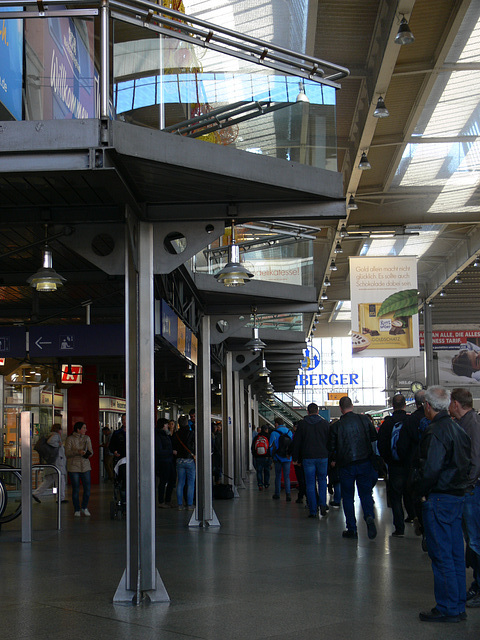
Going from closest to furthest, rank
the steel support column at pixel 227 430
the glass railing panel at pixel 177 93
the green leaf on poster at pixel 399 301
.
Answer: the glass railing panel at pixel 177 93, the steel support column at pixel 227 430, the green leaf on poster at pixel 399 301

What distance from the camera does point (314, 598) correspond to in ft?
21.5

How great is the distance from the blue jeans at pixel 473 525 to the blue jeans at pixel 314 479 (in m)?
6.58

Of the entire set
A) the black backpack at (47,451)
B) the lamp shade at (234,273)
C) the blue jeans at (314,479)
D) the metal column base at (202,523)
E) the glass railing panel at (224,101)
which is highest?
the glass railing panel at (224,101)

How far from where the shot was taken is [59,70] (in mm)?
8258

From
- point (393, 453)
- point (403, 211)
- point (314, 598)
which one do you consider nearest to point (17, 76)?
point (314, 598)

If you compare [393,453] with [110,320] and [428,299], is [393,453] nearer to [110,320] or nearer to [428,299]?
[110,320]

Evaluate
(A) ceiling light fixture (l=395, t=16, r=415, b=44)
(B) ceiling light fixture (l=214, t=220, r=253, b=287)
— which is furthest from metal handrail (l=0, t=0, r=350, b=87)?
(A) ceiling light fixture (l=395, t=16, r=415, b=44)

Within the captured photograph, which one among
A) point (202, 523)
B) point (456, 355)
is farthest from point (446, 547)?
point (456, 355)

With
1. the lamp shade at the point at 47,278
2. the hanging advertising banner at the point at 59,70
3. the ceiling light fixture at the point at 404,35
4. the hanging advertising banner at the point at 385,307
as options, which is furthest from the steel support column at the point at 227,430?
the lamp shade at the point at 47,278

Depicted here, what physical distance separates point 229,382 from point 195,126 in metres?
12.1

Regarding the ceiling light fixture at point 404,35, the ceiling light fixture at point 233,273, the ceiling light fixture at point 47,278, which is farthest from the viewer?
the ceiling light fixture at point 404,35

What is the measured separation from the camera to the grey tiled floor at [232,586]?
5.60 m

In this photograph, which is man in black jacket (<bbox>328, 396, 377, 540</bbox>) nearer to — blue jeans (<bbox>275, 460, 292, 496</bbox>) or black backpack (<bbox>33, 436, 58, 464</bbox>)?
blue jeans (<bbox>275, 460, 292, 496</bbox>)

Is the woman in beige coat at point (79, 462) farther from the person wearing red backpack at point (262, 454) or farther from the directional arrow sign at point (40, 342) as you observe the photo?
the person wearing red backpack at point (262, 454)
